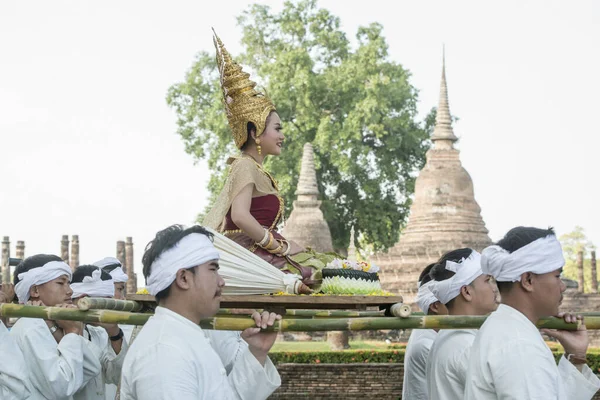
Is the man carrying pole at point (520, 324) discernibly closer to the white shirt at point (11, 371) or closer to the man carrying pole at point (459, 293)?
the man carrying pole at point (459, 293)

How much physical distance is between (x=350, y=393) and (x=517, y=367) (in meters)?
13.4

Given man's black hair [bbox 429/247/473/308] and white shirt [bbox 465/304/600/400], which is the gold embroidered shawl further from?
white shirt [bbox 465/304/600/400]

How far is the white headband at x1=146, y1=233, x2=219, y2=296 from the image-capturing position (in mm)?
3988

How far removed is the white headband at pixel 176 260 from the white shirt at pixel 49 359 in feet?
5.35

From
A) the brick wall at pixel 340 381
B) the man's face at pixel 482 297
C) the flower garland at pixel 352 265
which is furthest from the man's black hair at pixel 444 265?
the brick wall at pixel 340 381

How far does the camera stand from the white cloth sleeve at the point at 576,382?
171 inches

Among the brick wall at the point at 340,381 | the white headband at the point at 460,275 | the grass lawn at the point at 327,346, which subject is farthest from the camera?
the grass lawn at the point at 327,346

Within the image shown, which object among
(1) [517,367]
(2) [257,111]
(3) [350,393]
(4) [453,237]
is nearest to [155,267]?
(1) [517,367]

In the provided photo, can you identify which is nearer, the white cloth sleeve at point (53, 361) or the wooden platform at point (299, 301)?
the wooden platform at point (299, 301)

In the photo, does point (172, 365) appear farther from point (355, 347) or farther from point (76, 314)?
point (355, 347)

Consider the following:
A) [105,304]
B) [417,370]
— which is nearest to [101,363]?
[105,304]

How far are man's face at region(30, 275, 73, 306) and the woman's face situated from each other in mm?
1290

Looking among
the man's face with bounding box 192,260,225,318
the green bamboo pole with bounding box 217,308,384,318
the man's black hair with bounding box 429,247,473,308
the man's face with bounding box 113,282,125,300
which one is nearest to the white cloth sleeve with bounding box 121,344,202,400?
the man's face with bounding box 192,260,225,318

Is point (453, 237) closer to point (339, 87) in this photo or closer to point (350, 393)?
point (339, 87)
